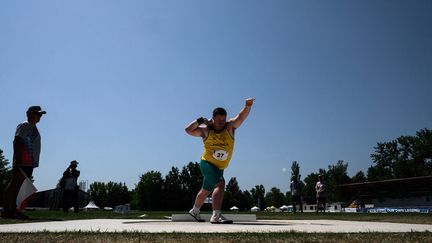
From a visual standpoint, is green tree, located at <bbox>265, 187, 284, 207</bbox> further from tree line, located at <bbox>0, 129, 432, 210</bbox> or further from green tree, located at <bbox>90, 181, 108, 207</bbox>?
green tree, located at <bbox>90, 181, 108, 207</bbox>

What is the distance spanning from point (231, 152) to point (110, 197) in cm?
10806

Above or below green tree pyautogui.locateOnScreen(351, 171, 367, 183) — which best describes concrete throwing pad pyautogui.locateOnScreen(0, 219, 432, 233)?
below

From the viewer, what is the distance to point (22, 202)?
6.98 metres

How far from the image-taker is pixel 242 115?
671 cm

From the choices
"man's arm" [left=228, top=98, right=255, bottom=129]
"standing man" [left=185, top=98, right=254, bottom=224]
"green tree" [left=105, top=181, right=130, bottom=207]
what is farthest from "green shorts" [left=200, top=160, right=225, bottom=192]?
"green tree" [left=105, top=181, right=130, bottom=207]

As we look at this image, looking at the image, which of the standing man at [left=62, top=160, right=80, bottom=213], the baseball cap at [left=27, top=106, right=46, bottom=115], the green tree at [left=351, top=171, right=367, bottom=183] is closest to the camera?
the baseball cap at [left=27, top=106, right=46, bottom=115]

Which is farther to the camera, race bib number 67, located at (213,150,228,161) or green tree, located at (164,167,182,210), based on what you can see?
green tree, located at (164,167,182,210)

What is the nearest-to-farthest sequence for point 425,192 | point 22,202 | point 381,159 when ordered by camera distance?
point 22,202
point 425,192
point 381,159

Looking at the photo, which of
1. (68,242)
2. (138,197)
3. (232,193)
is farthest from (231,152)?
(232,193)

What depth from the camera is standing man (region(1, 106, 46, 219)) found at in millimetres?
6981

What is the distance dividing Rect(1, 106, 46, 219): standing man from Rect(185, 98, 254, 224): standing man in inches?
128

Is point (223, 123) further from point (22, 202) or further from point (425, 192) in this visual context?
point (425, 192)

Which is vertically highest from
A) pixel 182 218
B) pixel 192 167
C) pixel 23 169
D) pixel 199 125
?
pixel 192 167

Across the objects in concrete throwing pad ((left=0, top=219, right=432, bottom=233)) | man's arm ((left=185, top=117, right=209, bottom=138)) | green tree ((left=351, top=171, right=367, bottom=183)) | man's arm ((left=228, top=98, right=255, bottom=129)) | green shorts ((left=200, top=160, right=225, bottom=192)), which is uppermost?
green tree ((left=351, top=171, right=367, bottom=183))
